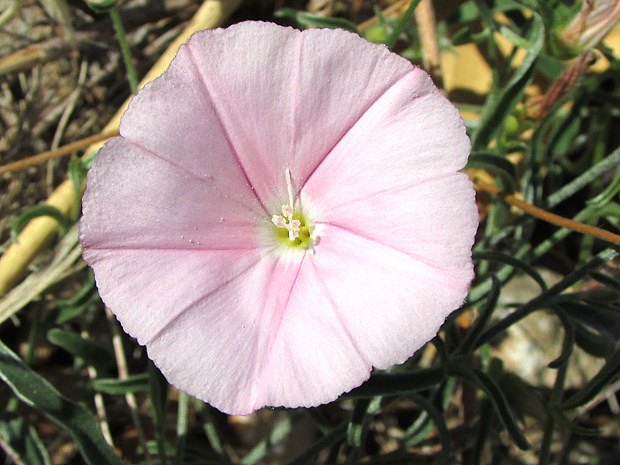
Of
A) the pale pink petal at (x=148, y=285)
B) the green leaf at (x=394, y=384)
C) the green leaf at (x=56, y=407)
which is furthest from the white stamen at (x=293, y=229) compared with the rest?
the green leaf at (x=56, y=407)

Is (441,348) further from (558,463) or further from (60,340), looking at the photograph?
(60,340)

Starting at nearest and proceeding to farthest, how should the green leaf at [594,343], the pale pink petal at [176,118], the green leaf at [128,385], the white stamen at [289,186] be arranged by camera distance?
the pale pink petal at [176,118], the white stamen at [289,186], the green leaf at [594,343], the green leaf at [128,385]

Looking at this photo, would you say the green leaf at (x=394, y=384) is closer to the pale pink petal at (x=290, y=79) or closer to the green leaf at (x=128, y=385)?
the pale pink petal at (x=290, y=79)

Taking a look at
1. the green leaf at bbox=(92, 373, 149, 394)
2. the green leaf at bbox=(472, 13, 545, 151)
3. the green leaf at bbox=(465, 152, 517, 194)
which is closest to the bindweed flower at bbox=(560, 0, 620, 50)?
the green leaf at bbox=(472, 13, 545, 151)

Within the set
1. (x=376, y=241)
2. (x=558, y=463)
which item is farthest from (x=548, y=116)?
(x=558, y=463)

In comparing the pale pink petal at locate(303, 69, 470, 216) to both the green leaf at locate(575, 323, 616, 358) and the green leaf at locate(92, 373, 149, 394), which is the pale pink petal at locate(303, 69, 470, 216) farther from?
the green leaf at locate(92, 373, 149, 394)

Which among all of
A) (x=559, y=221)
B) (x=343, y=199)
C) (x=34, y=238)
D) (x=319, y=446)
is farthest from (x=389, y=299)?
(x=34, y=238)
